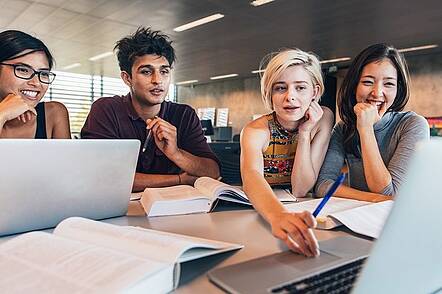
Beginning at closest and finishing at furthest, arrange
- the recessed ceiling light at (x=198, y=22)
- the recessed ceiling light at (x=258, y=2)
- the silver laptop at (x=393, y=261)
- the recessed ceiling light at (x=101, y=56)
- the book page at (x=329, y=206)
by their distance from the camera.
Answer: the silver laptop at (x=393, y=261), the book page at (x=329, y=206), the recessed ceiling light at (x=258, y=2), the recessed ceiling light at (x=198, y=22), the recessed ceiling light at (x=101, y=56)

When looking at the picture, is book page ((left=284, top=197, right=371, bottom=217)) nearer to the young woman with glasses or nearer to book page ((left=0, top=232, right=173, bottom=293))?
book page ((left=0, top=232, right=173, bottom=293))

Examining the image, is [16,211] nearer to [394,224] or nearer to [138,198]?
[138,198]

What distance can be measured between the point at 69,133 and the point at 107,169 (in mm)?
850

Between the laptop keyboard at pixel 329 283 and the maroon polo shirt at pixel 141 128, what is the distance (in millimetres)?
1164

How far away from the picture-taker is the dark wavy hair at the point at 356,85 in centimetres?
128

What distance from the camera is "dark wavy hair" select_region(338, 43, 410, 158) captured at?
50.6 inches

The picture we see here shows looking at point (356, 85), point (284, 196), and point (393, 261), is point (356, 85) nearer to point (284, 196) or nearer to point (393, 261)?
point (284, 196)

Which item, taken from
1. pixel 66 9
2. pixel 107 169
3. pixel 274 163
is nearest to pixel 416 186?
pixel 107 169

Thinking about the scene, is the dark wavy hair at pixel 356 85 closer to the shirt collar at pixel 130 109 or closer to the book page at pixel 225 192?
the book page at pixel 225 192

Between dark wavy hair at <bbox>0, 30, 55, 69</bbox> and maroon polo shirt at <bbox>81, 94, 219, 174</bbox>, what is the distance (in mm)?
390

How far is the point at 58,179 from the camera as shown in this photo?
30.0 inches

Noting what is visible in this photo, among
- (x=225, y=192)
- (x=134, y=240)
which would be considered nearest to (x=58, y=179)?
(x=134, y=240)

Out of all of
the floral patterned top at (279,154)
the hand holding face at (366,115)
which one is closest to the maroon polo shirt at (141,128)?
the floral patterned top at (279,154)

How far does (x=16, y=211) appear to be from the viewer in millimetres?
740
